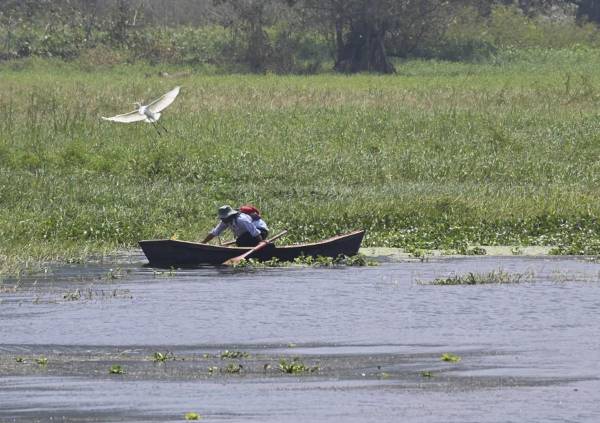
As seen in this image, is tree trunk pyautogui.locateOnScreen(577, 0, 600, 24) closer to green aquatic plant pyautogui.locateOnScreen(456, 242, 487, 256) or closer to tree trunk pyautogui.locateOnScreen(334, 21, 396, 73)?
tree trunk pyautogui.locateOnScreen(334, 21, 396, 73)

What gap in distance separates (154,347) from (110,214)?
370 inches

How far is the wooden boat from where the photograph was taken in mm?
20250

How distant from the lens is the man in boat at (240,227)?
21.0 metres

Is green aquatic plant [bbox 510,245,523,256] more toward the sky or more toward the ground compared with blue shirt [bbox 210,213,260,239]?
more toward the ground

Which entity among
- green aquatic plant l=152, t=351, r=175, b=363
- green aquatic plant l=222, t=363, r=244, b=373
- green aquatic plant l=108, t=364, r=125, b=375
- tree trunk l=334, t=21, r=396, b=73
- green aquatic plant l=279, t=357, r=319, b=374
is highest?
A: green aquatic plant l=279, t=357, r=319, b=374

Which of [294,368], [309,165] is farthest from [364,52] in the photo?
[294,368]

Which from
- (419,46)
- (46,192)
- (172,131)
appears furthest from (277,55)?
(46,192)

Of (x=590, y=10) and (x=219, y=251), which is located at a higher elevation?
(x=590, y=10)

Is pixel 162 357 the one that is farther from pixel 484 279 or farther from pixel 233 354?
pixel 484 279

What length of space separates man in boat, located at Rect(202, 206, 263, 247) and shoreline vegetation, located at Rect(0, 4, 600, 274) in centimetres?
172

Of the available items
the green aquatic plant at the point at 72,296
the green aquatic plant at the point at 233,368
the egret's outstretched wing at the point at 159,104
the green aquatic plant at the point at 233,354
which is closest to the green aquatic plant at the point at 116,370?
the green aquatic plant at the point at 233,368

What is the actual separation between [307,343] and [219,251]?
5.75 m

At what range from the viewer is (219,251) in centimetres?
2050

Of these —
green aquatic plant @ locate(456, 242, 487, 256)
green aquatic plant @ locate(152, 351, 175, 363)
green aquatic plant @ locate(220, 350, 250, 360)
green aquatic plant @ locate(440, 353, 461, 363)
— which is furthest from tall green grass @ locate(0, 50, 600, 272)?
green aquatic plant @ locate(440, 353, 461, 363)
